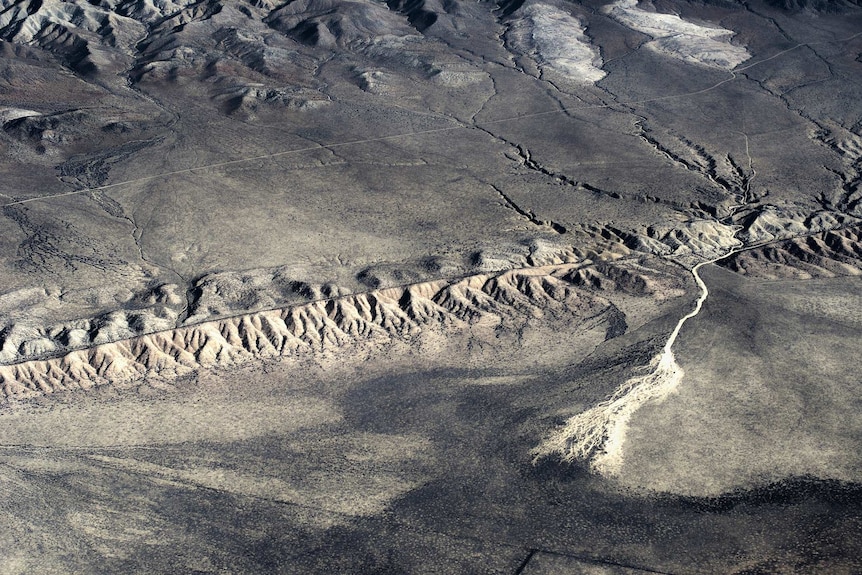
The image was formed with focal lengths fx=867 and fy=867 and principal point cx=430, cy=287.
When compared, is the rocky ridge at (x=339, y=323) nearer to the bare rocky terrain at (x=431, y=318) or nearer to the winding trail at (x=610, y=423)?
Answer: the bare rocky terrain at (x=431, y=318)

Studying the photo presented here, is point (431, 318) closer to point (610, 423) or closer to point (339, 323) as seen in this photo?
point (339, 323)

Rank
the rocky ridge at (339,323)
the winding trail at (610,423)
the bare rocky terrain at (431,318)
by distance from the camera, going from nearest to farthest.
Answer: the bare rocky terrain at (431,318), the winding trail at (610,423), the rocky ridge at (339,323)

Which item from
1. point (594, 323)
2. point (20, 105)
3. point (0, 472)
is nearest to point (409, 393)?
point (594, 323)

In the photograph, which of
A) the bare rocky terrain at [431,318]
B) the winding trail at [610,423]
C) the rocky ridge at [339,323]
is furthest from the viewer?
the rocky ridge at [339,323]

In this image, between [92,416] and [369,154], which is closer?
[92,416]

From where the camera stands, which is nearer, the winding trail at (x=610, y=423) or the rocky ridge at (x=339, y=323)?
the winding trail at (x=610, y=423)

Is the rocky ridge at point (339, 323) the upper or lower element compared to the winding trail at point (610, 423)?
lower

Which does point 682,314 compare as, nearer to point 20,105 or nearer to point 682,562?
point 682,562

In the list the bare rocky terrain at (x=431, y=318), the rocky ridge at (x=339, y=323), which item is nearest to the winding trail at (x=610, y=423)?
the bare rocky terrain at (x=431, y=318)
